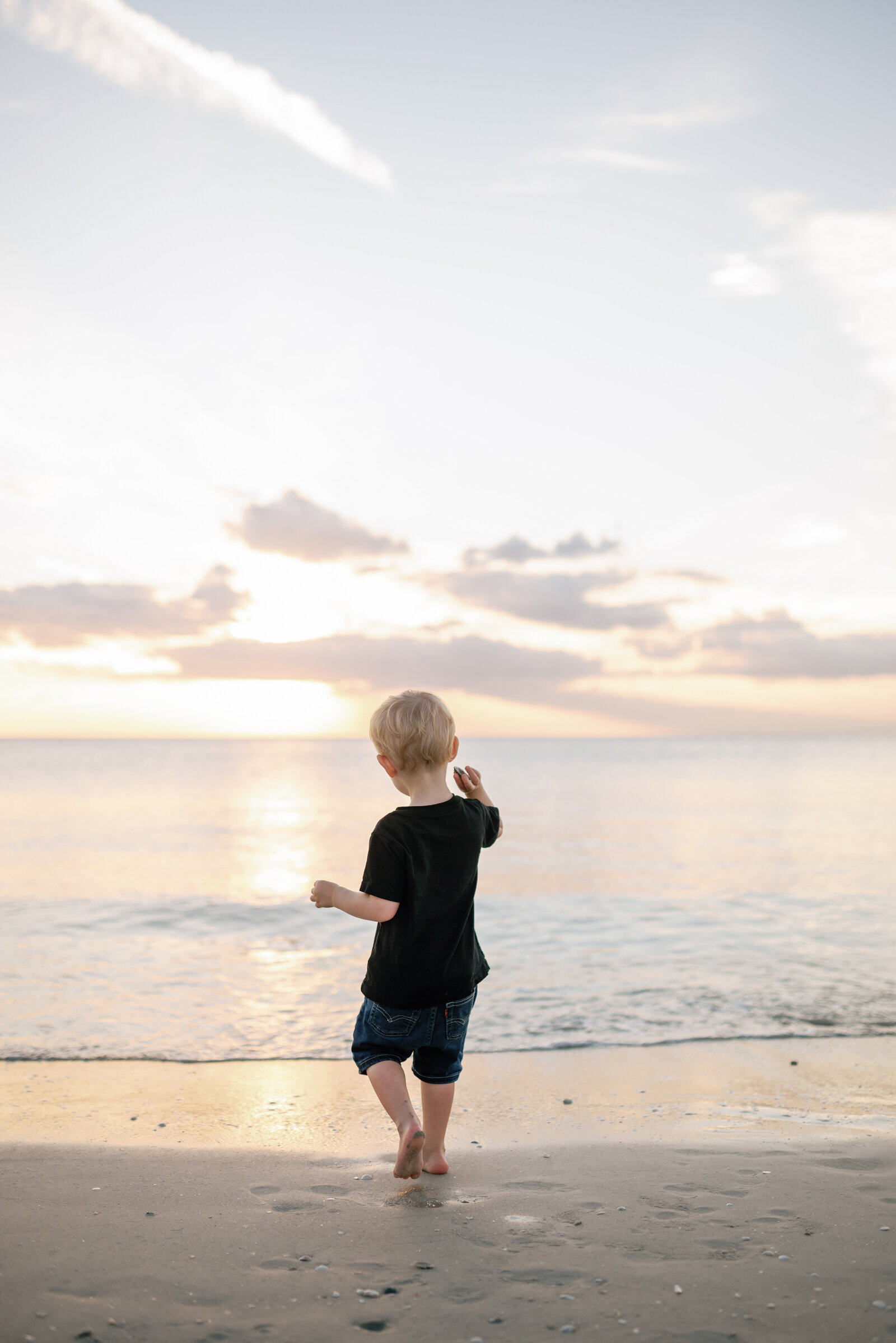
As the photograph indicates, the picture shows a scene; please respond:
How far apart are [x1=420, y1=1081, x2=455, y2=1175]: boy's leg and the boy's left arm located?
77 cm

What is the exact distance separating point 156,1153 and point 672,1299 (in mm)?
2387

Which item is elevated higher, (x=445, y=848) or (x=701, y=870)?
(x=445, y=848)

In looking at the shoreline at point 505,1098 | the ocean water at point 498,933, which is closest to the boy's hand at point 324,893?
the shoreline at point 505,1098

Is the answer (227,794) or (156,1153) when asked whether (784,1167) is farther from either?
(227,794)

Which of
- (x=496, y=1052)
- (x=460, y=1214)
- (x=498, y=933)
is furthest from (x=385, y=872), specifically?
(x=498, y=933)

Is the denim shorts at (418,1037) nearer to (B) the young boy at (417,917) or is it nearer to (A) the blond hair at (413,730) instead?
(B) the young boy at (417,917)

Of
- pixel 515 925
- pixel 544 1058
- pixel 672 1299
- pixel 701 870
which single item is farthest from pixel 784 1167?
pixel 701 870

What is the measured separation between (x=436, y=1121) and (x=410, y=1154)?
25 cm

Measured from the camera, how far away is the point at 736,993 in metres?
7.90

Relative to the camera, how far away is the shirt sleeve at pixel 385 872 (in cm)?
336

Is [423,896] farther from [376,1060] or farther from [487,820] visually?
[376,1060]

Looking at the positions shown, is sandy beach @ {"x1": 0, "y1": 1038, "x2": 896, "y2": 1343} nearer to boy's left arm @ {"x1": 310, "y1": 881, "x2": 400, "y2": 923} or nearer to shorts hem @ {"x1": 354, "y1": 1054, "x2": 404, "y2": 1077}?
shorts hem @ {"x1": 354, "y1": 1054, "x2": 404, "y2": 1077}

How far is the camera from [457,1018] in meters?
3.56

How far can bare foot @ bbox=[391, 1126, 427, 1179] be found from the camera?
11.0 feet
